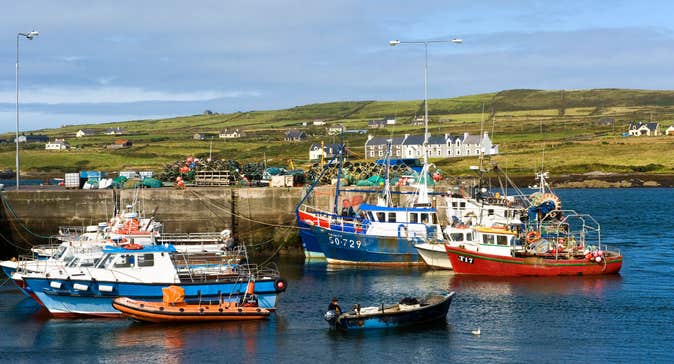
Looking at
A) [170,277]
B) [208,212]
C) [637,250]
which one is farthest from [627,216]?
[170,277]

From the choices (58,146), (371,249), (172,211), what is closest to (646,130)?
(58,146)

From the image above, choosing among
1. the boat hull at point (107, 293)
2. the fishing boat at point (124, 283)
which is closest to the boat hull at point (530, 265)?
the fishing boat at point (124, 283)

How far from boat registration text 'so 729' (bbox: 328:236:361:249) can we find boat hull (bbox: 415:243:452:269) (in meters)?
3.32

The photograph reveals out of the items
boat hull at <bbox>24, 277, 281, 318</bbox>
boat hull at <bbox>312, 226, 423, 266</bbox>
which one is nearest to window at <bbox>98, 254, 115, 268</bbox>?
boat hull at <bbox>24, 277, 281, 318</bbox>

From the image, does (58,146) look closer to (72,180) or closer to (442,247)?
(72,180)

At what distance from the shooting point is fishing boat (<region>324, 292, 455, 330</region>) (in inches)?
1271

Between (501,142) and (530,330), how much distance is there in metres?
122

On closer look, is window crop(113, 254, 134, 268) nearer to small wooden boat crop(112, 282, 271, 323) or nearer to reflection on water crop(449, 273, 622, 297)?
small wooden boat crop(112, 282, 271, 323)

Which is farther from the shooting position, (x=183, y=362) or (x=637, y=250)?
(x=637, y=250)

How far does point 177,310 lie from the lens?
108ft

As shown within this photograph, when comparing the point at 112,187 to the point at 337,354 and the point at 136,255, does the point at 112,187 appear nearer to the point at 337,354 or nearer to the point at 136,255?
the point at 136,255

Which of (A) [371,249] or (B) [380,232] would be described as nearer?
(B) [380,232]

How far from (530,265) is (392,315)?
42.9ft

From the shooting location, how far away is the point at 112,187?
55156 mm
